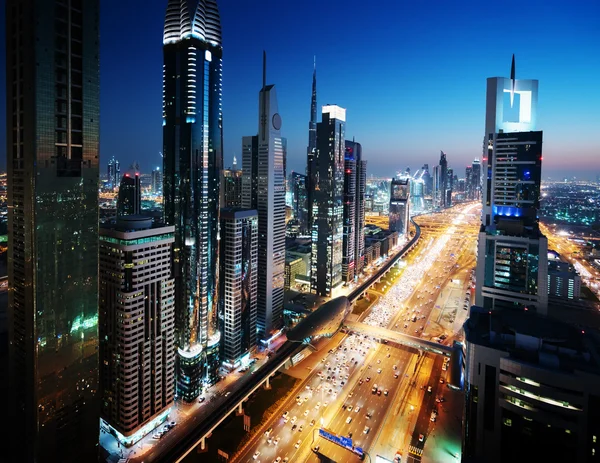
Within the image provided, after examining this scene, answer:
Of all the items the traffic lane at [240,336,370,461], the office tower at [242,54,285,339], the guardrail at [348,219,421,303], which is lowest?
the traffic lane at [240,336,370,461]

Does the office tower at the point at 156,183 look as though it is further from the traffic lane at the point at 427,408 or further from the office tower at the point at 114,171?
the traffic lane at the point at 427,408

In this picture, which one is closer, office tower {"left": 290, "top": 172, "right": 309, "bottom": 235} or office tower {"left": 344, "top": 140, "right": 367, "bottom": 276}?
office tower {"left": 344, "top": 140, "right": 367, "bottom": 276}

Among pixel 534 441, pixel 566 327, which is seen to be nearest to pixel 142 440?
pixel 534 441

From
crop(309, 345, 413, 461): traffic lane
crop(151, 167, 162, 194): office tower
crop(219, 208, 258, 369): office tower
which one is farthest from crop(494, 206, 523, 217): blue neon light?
crop(151, 167, 162, 194): office tower

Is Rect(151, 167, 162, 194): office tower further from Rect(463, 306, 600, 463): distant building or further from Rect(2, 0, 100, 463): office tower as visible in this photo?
Rect(463, 306, 600, 463): distant building

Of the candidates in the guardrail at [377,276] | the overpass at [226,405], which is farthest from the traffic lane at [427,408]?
the guardrail at [377,276]

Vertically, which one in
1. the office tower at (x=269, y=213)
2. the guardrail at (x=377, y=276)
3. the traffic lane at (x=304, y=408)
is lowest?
the traffic lane at (x=304, y=408)

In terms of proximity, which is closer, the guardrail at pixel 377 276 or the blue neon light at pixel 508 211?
the blue neon light at pixel 508 211
